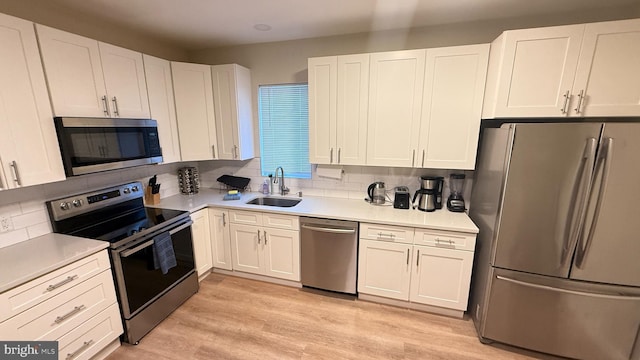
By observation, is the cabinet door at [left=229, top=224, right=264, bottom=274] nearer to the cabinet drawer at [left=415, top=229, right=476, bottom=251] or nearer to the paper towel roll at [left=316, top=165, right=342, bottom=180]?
the paper towel roll at [left=316, top=165, right=342, bottom=180]

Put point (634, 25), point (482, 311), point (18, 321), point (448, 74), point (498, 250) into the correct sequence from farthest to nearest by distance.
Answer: point (448, 74) → point (482, 311) → point (498, 250) → point (634, 25) → point (18, 321)

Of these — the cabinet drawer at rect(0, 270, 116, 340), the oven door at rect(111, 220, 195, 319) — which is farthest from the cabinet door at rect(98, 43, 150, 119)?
the cabinet drawer at rect(0, 270, 116, 340)

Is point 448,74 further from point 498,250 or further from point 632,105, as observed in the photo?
point 498,250

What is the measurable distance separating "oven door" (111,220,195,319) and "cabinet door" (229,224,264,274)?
1.75 feet

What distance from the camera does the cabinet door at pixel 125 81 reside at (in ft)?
6.89

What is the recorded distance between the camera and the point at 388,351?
199 cm

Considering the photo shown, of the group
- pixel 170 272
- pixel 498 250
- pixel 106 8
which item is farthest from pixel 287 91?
pixel 498 250

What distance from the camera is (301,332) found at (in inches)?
85.6

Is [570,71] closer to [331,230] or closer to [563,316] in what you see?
[563,316]

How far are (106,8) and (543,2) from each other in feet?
11.1

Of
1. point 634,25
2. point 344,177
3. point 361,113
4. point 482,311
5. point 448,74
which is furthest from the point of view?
point 344,177

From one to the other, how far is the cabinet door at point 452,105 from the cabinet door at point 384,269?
2.81 feet

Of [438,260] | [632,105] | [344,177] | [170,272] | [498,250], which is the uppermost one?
[632,105]

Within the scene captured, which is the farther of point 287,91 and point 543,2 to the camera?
point 287,91
